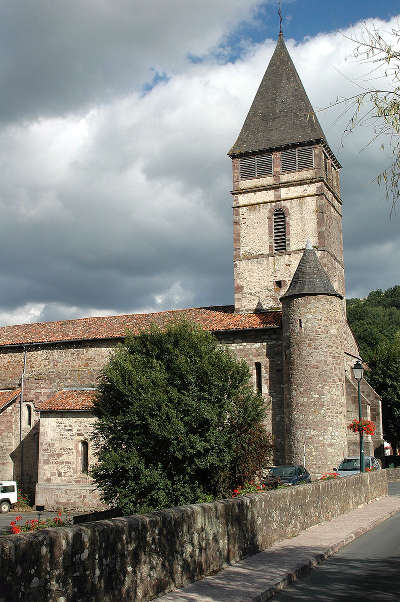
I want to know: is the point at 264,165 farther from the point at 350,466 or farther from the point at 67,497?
the point at 67,497

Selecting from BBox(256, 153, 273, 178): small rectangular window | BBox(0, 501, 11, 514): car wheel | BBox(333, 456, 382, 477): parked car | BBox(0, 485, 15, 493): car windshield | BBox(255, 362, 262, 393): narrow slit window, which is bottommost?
BBox(0, 501, 11, 514): car wheel

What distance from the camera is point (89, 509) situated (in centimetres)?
2678

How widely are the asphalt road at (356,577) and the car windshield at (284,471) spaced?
30.8 feet

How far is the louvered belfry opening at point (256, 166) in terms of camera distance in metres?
33.0

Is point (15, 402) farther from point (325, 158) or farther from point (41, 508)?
point (325, 158)

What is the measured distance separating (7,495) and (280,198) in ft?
64.5

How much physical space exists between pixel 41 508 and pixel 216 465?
11.0 metres

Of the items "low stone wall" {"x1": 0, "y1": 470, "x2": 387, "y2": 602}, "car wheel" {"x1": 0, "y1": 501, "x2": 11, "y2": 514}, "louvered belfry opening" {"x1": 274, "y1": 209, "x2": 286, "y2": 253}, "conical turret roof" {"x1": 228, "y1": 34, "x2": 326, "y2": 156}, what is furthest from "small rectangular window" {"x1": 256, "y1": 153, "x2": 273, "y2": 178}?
"low stone wall" {"x1": 0, "y1": 470, "x2": 387, "y2": 602}

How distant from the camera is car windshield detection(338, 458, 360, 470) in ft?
79.6

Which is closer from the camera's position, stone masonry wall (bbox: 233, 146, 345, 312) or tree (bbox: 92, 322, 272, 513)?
tree (bbox: 92, 322, 272, 513)

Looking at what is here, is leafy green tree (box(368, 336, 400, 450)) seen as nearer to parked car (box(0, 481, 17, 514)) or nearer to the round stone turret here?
the round stone turret

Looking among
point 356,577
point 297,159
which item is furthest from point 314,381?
point 356,577

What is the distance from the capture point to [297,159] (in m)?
32.4

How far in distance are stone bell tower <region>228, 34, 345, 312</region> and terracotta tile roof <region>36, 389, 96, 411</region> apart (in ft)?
28.8
